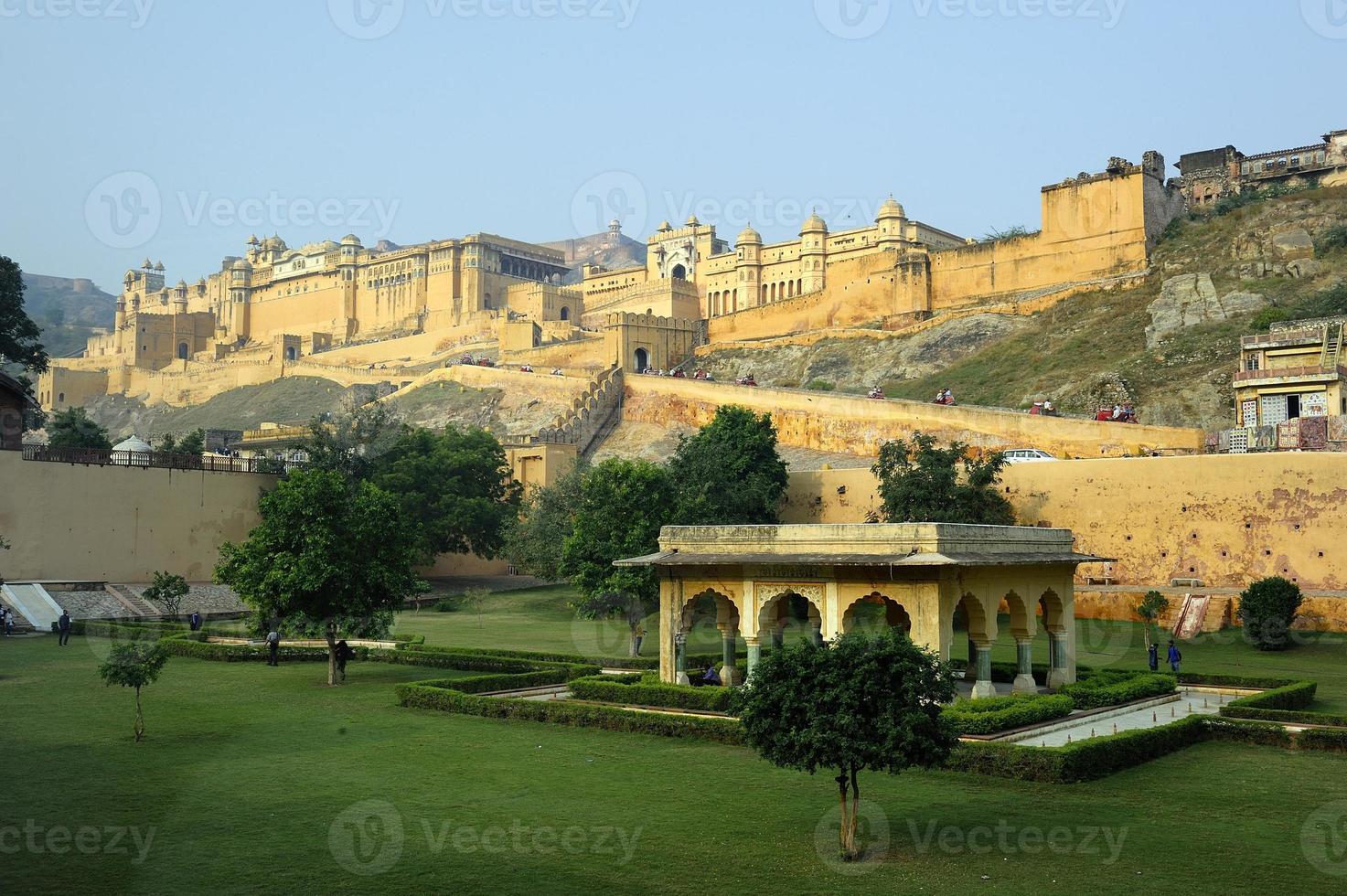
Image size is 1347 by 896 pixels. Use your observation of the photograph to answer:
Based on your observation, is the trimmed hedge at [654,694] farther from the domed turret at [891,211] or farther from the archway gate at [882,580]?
the domed turret at [891,211]

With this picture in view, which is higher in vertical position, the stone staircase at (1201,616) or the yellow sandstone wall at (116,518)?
the yellow sandstone wall at (116,518)

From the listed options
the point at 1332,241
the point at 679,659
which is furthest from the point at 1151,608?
the point at 1332,241

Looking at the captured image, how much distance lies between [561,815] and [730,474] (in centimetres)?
2401

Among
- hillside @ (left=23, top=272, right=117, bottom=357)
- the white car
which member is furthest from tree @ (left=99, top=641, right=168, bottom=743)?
hillside @ (left=23, top=272, right=117, bottom=357)

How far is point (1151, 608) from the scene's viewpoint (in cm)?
2747

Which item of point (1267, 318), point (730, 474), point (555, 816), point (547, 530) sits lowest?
point (555, 816)

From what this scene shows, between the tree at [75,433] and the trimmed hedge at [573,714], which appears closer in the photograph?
the trimmed hedge at [573,714]

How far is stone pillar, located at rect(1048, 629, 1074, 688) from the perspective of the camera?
20109 mm

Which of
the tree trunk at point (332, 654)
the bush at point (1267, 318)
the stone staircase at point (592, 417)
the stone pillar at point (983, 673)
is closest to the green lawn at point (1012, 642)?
the stone pillar at point (983, 673)

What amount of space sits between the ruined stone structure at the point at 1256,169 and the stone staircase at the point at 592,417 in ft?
89.4

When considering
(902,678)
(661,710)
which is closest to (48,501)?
(661,710)

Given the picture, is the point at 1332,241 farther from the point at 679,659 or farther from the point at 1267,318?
the point at 679,659

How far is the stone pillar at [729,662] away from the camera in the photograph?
20453 millimetres

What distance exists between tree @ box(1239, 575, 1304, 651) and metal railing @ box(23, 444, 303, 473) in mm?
25252
